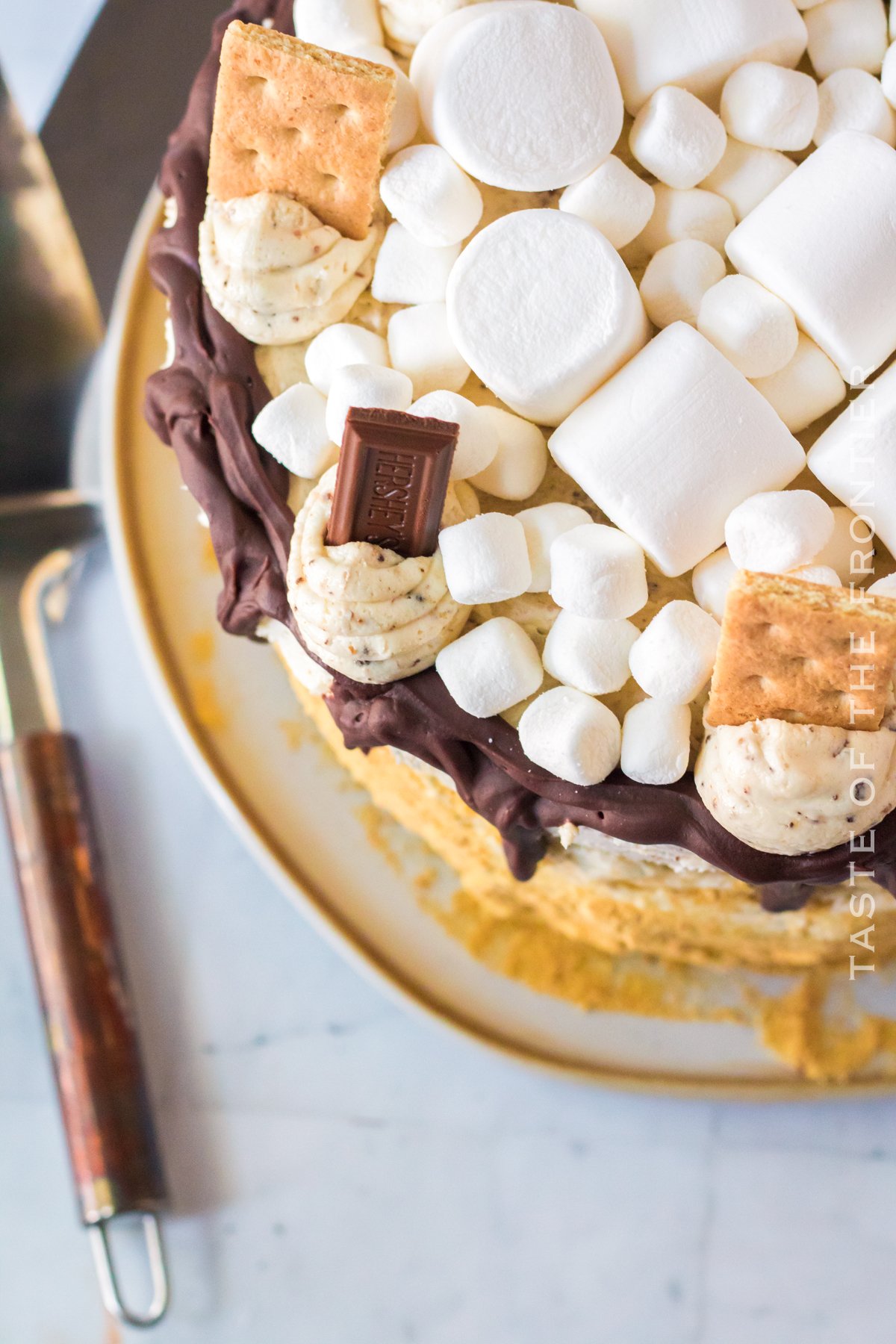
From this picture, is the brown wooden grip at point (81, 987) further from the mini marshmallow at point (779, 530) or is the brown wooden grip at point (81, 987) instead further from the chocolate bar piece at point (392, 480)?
the mini marshmallow at point (779, 530)

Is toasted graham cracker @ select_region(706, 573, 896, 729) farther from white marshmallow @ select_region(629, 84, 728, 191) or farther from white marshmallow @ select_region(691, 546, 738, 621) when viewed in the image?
white marshmallow @ select_region(629, 84, 728, 191)

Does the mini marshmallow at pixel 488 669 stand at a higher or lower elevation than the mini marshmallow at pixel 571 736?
higher

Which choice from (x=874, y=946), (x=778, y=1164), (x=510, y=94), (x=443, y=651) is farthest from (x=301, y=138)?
(x=778, y=1164)

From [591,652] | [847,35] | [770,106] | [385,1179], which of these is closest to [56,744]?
[385,1179]

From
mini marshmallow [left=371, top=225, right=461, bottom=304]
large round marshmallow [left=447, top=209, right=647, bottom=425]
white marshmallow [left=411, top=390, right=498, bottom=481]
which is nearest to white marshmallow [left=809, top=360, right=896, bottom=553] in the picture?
large round marshmallow [left=447, top=209, right=647, bottom=425]

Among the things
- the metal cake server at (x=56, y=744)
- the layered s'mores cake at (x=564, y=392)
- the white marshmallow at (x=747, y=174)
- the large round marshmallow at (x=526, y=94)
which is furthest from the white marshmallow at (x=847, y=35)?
the metal cake server at (x=56, y=744)

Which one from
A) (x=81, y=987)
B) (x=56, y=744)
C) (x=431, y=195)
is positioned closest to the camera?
(x=431, y=195)

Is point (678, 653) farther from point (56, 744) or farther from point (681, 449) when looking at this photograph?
point (56, 744)
